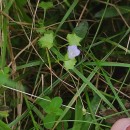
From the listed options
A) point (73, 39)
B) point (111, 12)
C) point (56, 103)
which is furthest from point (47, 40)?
point (111, 12)

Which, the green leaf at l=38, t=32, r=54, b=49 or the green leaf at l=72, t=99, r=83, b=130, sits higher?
the green leaf at l=38, t=32, r=54, b=49

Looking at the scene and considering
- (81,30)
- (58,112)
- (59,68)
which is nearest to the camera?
(58,112)

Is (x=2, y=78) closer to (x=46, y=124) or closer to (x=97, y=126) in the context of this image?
(x=46, y=124)

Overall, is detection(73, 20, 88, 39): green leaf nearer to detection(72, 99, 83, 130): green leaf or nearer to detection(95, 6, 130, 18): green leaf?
detection(95, 6, 130, 18): green leaf

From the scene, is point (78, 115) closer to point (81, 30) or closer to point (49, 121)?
point (49, 121)

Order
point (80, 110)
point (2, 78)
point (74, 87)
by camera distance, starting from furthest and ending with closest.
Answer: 1. point (74, 87)
2. point (80, 110)
3. point (2, 78)

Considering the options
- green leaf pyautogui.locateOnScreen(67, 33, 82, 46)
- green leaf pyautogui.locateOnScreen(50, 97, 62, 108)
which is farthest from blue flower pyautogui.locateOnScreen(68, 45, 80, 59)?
green leaf pyautogui.locateOnScreen(50, 97, 62, 108)

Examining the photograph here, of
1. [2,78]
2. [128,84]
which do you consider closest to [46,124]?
[2,78]

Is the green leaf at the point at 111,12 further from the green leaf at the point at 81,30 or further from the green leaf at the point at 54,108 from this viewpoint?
the green leaf at the point at 54,108
